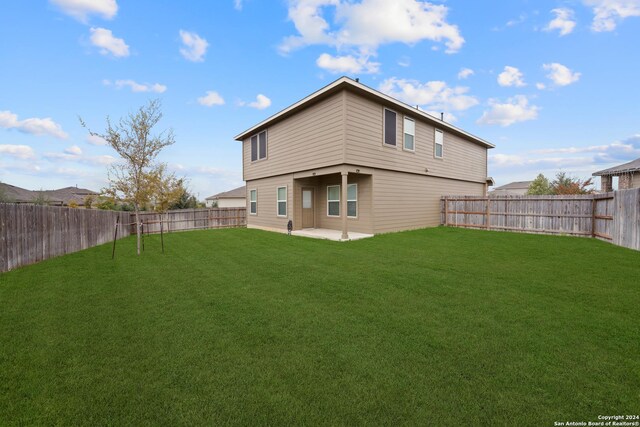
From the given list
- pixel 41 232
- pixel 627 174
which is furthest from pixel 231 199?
pixel 627 174

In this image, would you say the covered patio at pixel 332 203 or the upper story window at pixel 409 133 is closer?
the covered patio at pixel 332 203

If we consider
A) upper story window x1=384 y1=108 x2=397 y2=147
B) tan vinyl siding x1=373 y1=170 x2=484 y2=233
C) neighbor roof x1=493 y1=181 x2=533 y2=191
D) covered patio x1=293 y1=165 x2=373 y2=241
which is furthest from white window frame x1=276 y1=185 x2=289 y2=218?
neighbor roof x1=493 y1=181 x2=533 y2=191

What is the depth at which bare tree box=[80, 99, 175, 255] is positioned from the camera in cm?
855

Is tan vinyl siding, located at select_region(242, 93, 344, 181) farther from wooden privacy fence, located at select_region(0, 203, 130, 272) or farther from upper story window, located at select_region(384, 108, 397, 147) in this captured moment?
wooden privacy fence, located at select_region(0, 203, 130, 272)

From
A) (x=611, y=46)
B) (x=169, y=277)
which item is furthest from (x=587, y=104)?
(x=169, y=277)

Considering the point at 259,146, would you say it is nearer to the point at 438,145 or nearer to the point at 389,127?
the point at 389,127

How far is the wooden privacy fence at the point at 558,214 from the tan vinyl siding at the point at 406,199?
981 mm

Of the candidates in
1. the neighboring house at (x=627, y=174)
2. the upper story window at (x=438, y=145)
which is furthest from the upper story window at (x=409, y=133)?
the neighboring house at (x=627, y=174)

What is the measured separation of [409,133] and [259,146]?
8.33 m

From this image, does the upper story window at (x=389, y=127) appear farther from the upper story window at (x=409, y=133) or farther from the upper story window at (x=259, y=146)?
the upper story window at (x=259, y=146)

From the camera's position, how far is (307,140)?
12594mm

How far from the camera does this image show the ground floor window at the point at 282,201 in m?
14.8

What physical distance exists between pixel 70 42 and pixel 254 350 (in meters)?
13.0

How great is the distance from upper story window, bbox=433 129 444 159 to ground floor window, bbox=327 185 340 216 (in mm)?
5809
